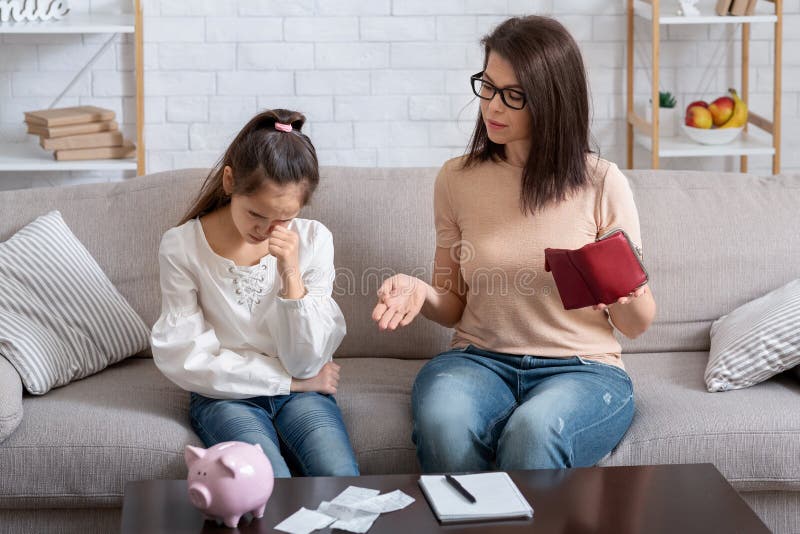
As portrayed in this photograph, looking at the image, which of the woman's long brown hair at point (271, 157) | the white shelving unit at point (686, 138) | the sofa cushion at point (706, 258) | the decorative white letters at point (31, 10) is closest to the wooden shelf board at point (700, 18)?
the white shelving unit at point (686, 138)

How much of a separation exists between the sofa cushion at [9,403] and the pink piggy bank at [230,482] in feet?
A: 1.98

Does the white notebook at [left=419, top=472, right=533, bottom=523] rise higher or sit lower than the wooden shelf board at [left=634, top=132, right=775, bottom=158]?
lower

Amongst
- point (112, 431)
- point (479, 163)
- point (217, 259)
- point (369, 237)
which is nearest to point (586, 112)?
point (479, 163)

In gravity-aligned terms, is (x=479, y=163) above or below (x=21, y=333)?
above

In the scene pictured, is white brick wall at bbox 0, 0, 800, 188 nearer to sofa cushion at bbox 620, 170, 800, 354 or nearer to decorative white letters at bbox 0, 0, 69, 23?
decorative white letters at bbox 0, 0, 69, 23

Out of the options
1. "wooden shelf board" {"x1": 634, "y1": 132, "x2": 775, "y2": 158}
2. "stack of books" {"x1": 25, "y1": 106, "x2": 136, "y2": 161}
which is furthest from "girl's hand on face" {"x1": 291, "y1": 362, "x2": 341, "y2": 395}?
"wooden shelf board" {"x1": 634, "y1": 132, "x2": 775, "y2": 158}

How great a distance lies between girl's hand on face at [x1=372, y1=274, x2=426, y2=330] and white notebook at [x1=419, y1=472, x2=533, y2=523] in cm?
40

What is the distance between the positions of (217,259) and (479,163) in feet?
1.92

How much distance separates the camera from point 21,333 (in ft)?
6.95

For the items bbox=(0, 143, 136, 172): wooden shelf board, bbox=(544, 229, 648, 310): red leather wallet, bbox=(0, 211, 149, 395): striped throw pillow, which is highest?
bbox=(0, 143, 136, 172): wooden shelf board

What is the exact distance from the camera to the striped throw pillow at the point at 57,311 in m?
2.11

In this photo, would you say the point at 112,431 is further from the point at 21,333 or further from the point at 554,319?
the point at 554,319

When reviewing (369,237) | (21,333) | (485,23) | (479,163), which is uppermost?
(485,23)

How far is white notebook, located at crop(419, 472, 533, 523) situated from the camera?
1456 mm
